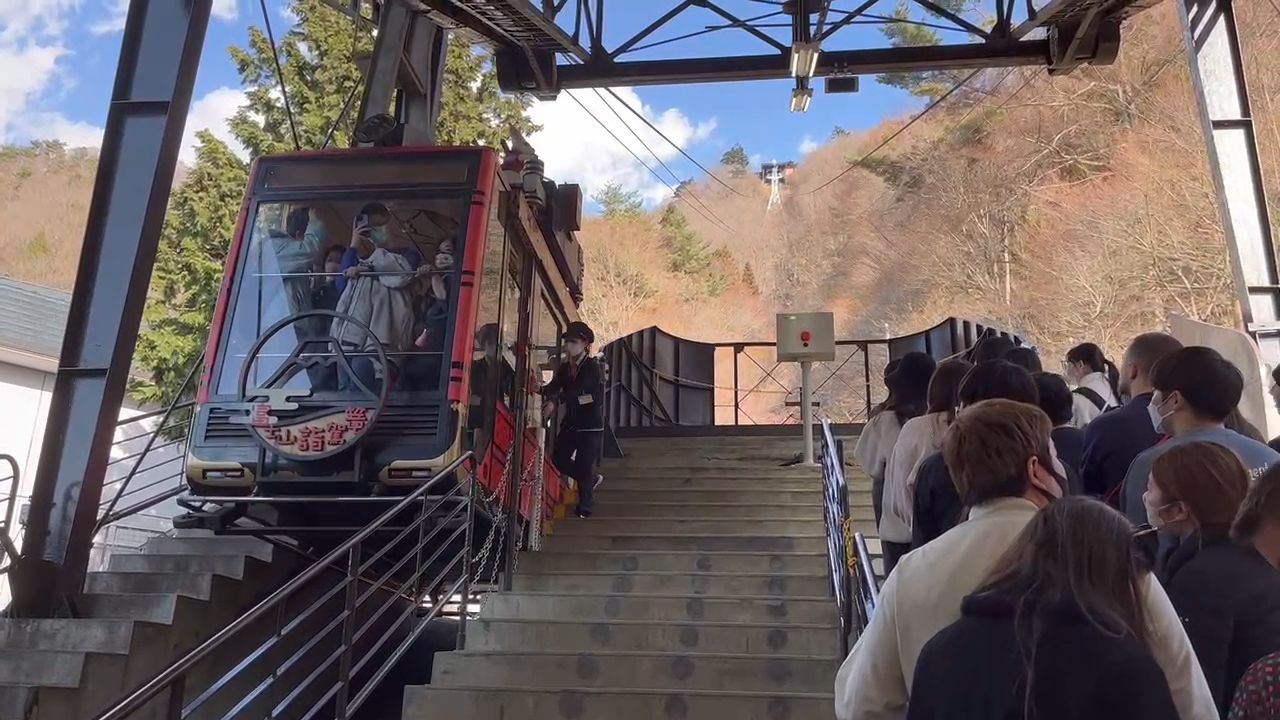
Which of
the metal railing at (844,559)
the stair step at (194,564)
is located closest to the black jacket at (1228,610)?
the metal railing at (844,559)

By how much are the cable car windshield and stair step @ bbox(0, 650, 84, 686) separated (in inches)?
70.3

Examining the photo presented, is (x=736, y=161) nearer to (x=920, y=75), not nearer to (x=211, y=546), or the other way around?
(x=920, y=75)

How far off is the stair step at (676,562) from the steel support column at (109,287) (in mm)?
2843

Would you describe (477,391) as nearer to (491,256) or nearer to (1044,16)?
(491,256)

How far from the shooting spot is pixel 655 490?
8.52 meters

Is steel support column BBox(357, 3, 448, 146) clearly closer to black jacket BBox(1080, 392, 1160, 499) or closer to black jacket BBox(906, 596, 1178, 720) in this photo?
black jacket BBox(1080, 392, 1160, 499)

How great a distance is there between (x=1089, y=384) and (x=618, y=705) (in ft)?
9.64

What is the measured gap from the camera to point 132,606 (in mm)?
5410

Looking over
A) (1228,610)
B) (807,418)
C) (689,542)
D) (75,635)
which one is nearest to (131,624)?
(75,635)

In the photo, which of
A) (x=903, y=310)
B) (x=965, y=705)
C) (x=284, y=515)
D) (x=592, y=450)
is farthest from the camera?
(x=903, y=310)

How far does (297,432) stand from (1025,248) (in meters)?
29.6

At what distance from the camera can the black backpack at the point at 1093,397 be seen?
467 cm

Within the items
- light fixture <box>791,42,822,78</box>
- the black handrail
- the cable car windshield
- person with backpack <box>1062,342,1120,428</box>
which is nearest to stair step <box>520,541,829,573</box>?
the black handrail

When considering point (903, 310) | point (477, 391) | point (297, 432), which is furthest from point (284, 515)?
point (903, 310)
